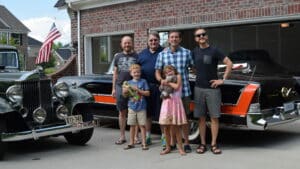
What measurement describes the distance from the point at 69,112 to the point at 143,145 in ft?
4.11

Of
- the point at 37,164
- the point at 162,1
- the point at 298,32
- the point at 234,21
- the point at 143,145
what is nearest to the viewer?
the point at 37,164

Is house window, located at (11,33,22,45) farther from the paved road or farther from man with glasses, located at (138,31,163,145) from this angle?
man with glasses, located at (138,31,163,145)

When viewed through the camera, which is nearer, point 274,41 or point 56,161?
point 56,161

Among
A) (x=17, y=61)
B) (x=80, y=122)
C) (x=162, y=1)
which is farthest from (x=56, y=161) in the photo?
(x=162, y=1)

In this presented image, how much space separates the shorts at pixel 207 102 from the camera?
6.78 metres

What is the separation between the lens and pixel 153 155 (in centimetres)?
683

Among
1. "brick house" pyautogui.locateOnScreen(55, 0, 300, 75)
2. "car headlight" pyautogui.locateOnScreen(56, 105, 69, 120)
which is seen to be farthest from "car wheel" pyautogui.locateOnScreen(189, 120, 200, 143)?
"brick house" pyautogui.locateOnScreen(55, 0, 300, 75)

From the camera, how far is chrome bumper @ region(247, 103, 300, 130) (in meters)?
6.84

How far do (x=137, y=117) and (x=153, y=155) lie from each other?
70 cm

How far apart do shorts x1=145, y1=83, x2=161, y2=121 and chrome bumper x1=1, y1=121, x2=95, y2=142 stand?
94 cm

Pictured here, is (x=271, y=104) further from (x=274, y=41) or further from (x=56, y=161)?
(x=274, y=41)

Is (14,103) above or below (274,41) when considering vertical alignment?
below

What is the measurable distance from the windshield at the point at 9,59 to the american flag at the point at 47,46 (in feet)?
14.8

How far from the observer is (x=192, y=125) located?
24.6 feet
